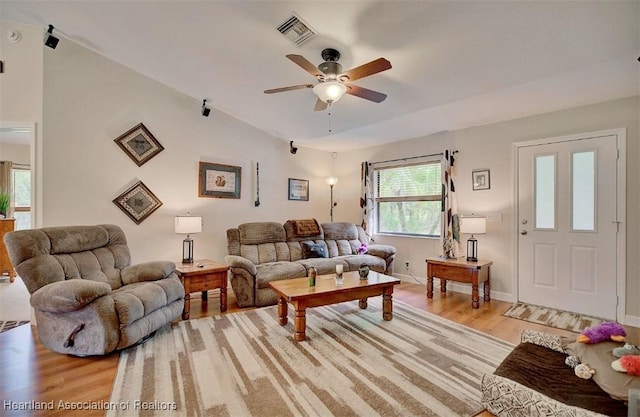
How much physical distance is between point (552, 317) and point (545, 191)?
1.50 meters

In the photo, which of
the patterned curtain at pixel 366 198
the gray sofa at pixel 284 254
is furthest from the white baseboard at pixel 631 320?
the patterned curtain at pixel 366 198

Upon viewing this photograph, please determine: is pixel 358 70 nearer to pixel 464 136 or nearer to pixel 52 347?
pixel 464 136

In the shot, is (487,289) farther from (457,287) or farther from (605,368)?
(605,368)

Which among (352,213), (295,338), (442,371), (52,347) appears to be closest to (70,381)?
(52,347)

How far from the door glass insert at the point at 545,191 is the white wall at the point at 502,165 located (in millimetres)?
275

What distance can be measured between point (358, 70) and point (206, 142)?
108 inches

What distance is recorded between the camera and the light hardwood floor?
188 centimetres

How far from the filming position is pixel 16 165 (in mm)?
5484

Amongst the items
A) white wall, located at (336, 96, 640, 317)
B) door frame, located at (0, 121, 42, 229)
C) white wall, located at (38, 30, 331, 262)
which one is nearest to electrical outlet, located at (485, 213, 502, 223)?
white wall, located at (336, 96, 640, 317)

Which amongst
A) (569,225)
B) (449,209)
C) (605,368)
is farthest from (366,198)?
(605,368)

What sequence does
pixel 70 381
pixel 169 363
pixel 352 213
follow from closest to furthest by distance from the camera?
pixel 70 381 → pixel 169 363 → pixel 352 213

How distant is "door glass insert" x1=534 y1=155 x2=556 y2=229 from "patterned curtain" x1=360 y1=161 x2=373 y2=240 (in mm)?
2530

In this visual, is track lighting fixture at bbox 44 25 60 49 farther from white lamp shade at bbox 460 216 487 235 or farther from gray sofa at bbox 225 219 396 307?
white lamp shade at bbox 460 216 487 235

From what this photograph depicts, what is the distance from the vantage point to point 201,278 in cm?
338
